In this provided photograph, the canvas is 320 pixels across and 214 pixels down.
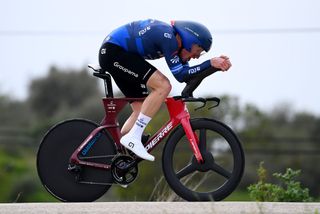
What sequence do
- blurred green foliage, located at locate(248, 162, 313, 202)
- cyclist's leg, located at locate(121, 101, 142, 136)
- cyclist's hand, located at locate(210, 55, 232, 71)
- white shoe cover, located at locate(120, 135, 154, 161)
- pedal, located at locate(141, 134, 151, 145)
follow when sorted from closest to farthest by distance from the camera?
1. cyclist's hand, located at locate(210, 55, 232, 71)
2. white shoe cover, located at locate(120, 135, 154, 161)
3. pedal, located at locate(141, 134, 151, 145)
4. cyclist's leg, located at locate(121, 101, 142, 136)
5. blurred green foliage, located at locate(248, 162, 313, 202)

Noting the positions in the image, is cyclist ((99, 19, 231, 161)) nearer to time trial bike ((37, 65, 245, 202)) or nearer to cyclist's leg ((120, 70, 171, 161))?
cyclist's leg ((120, 70, 171, 161))

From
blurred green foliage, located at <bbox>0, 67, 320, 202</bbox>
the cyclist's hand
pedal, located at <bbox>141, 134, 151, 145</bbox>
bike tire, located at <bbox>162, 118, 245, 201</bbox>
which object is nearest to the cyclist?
the cyclist's hand

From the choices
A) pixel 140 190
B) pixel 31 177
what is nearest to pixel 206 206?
pixel 140 190

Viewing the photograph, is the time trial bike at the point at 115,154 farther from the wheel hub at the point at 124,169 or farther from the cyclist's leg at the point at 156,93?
the cyclist's leg at the point at 156,93

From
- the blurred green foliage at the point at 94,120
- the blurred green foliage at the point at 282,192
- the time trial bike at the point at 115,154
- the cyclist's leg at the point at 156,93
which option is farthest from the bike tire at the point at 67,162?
the blurred green foliage at the point at 94,120

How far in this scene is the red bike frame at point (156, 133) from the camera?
32.1 ft

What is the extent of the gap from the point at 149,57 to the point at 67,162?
1.33 m

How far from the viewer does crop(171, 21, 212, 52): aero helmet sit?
9672 millimetres

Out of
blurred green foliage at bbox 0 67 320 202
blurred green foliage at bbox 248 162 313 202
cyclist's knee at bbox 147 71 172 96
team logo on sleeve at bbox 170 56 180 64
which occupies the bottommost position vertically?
blurred green foliage at bbox 0 67 320 202

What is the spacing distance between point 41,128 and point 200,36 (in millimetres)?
59273

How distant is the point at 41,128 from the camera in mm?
68312

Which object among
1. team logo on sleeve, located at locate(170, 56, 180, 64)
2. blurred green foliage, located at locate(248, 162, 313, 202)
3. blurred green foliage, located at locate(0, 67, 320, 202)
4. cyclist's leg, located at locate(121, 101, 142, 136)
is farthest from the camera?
blurred green foliage, located at locate(0, 67, 320, 202)

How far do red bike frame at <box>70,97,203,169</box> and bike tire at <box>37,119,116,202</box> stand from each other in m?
0.06

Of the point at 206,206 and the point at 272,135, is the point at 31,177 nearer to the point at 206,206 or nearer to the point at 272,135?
the point at 272,135
